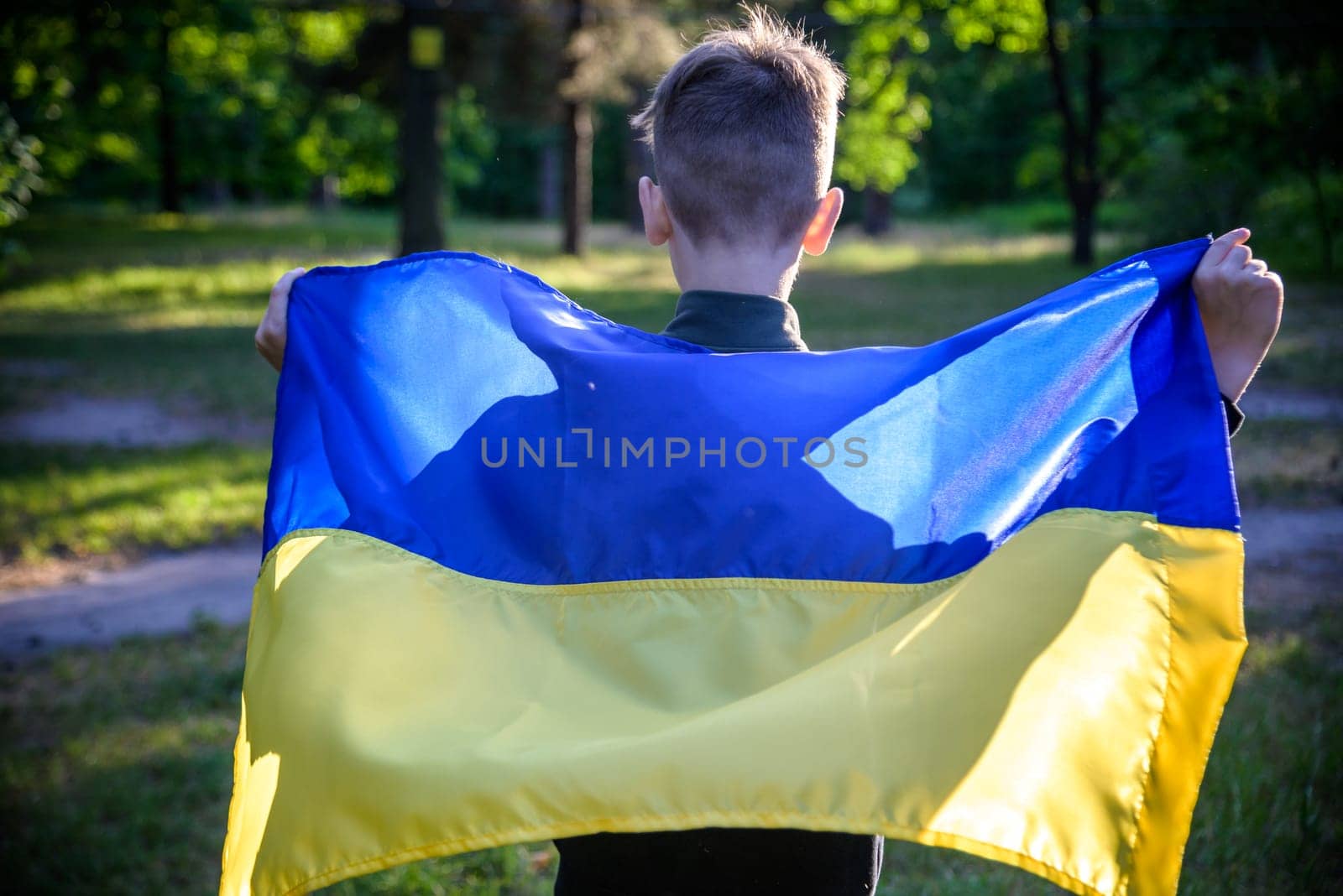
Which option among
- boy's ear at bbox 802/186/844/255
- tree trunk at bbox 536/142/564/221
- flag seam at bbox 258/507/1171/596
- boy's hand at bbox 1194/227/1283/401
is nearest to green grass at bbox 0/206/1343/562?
flag seam at bbox 258/507/1171/596

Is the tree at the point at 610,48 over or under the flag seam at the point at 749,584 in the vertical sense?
over

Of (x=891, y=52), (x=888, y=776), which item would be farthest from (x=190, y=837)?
(x=891, y=52)

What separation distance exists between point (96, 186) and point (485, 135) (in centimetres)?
1742

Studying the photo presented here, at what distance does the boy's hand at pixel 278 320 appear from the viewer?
2564 millimetres

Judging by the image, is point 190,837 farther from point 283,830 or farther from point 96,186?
point 96,186

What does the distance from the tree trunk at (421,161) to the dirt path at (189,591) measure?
1096 cm

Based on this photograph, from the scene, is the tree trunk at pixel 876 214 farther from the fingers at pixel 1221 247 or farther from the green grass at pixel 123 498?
the fingers at pixel 1221 247

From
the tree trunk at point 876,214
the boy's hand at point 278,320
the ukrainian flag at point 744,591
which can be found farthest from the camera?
the tree trunk at point 876,214

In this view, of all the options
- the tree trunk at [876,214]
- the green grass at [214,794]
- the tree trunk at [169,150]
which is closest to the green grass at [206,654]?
the green grass at [214,794]

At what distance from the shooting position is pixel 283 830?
1.96m

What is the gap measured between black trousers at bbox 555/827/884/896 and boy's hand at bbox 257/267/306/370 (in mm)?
1334

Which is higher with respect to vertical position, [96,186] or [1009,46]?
[1009,46]

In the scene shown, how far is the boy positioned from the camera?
7.00 feet
